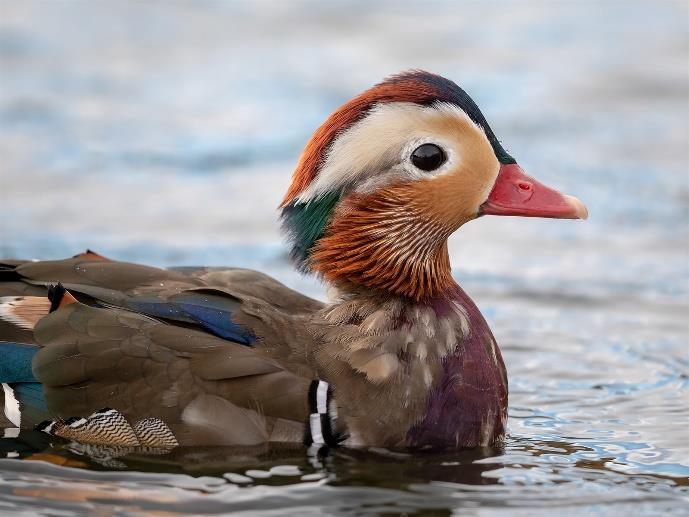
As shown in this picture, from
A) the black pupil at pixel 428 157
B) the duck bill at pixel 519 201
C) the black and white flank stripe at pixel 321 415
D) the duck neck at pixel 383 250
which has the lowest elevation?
the black and white flank stripe at pixel 321 415

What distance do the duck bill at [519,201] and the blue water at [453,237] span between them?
1.23m

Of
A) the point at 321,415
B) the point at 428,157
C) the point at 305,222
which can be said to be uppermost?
the point at 428,157

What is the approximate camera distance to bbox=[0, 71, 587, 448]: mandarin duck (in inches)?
256

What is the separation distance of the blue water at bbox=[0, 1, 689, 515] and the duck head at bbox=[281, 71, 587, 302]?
981 millimetres

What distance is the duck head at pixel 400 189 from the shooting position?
674 centimetres

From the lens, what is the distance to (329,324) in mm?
6840

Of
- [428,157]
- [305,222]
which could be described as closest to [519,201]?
[428,157]

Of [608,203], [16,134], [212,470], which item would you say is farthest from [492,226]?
[212,470]

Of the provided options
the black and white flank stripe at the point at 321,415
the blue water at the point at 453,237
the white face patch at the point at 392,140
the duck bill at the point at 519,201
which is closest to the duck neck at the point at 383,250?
the white face patch at the point at 392,140

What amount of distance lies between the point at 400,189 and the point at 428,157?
21cm

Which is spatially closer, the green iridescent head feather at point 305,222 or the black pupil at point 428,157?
the black pupil at point 428,157

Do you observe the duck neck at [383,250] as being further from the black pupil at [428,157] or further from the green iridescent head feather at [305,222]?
the black pupil at [428,157]

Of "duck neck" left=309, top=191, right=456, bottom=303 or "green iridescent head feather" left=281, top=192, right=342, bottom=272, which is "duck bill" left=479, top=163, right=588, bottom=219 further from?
"green iridescent head feather" left=281, top=192, right=342, bottom=272

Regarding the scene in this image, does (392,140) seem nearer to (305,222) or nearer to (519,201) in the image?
(305,222)
